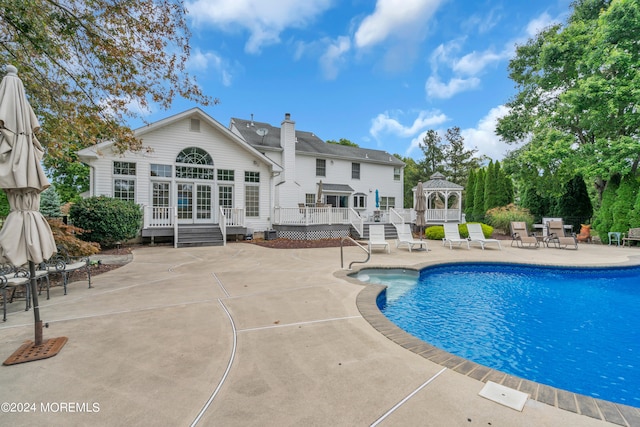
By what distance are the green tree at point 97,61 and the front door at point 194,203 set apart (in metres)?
6.90

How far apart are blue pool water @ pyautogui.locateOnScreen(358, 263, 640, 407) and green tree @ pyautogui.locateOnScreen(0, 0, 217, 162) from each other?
763 cm

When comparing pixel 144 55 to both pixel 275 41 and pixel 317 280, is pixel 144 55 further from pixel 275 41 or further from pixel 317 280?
pixel 275 41

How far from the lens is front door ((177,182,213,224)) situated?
14609 millimetres

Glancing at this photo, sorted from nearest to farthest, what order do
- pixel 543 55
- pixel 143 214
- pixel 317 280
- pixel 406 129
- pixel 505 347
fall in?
pixel 505 347 < pixel 317 280 < pixel 143 214 < pixel 543 55 < pixel 406 129

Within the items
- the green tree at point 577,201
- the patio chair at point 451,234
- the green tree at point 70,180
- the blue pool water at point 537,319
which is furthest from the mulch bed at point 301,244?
the green tree at point 70,180

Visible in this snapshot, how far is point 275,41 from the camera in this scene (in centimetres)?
1703

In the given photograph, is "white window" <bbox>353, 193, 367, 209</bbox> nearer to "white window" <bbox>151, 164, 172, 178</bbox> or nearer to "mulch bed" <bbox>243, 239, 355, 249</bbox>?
"mulch bed" <bbox>243, 239, 355, 249</bbox>

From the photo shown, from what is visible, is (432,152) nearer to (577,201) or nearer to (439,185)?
(439,185)

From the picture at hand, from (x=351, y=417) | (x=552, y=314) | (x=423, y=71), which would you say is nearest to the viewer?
(x=351, y=417)

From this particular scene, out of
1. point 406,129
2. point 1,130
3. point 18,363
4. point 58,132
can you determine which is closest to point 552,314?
point 18,363

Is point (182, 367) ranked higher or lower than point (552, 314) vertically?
higher

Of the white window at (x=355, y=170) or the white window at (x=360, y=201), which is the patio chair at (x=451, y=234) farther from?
the white window at (x=355, y=170)

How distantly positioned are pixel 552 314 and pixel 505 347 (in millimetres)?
2237

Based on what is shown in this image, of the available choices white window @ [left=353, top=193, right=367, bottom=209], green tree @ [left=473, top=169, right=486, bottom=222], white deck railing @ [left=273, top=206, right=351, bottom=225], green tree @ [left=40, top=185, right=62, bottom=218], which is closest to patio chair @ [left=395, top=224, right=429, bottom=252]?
white deck railing @ [left=273, top=206, right=351, bottom=225]
